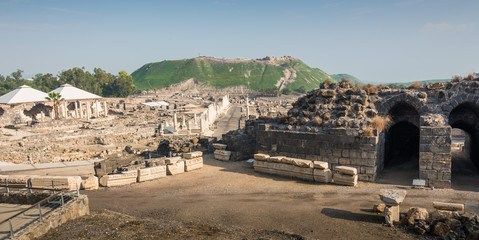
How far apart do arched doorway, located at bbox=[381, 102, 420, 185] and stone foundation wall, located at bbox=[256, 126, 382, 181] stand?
1068mm

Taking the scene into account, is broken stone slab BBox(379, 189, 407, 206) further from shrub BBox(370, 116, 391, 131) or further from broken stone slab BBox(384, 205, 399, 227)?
shrub BBox(370, 116, 391, 131)

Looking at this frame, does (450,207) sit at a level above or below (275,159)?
below

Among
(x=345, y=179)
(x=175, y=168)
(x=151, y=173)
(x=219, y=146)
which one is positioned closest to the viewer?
(x=345, y=179)

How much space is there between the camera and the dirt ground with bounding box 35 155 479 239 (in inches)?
273

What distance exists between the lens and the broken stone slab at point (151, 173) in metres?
11.5

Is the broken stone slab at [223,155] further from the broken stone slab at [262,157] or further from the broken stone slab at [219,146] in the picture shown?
the broken stone slab at [262,157]

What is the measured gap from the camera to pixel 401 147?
1475 cm

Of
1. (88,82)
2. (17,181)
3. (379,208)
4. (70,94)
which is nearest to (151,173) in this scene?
(17,181)

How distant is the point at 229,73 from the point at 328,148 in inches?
4792

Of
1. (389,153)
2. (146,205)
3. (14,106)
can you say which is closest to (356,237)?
(146,205)

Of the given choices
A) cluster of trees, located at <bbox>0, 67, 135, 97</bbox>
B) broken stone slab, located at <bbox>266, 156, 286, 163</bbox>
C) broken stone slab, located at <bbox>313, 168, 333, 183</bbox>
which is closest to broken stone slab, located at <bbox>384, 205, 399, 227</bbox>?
broken stone slab, located at <bbox>313, 168, 333, 183</bbox>

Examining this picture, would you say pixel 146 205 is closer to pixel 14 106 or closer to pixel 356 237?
pixel 356 237

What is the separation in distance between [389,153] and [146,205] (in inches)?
426

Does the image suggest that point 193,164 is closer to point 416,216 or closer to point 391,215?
point 391,215
